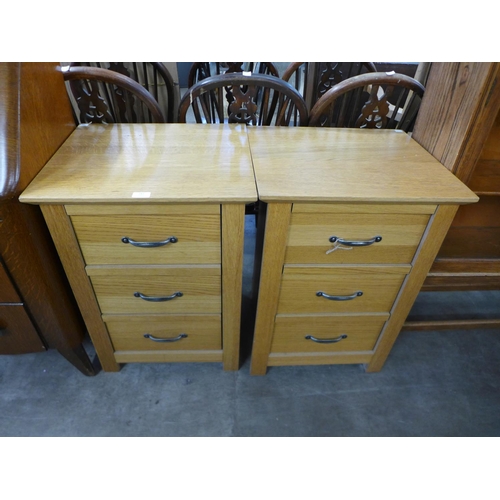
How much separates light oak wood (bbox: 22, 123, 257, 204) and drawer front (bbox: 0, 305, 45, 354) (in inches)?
14.8

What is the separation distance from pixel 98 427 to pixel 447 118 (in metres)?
1.37

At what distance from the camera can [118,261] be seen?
87 centimetres

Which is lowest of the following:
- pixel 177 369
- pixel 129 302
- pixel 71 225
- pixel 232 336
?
pixel 177 369

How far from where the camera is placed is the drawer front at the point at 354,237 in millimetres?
813

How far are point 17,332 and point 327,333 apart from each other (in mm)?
936

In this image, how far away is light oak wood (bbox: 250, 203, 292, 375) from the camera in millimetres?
793

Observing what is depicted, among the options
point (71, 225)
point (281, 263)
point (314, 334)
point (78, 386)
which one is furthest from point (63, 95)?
point (314, 334)

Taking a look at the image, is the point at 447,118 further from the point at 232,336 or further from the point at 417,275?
the point at 232,336

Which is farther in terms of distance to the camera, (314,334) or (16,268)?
(314,334)

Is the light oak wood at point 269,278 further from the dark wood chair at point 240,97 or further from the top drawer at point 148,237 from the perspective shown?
the dark wood chair at point 240,97

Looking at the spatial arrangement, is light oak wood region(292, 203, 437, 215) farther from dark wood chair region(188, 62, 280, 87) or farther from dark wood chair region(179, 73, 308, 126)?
dark wood chair region(188, 62, 280, 87)

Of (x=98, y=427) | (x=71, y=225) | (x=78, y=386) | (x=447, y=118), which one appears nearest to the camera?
(x=71, y=225)

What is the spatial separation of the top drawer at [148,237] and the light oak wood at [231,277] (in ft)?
0.08

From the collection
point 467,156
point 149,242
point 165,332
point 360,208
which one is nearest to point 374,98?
point 467,156
